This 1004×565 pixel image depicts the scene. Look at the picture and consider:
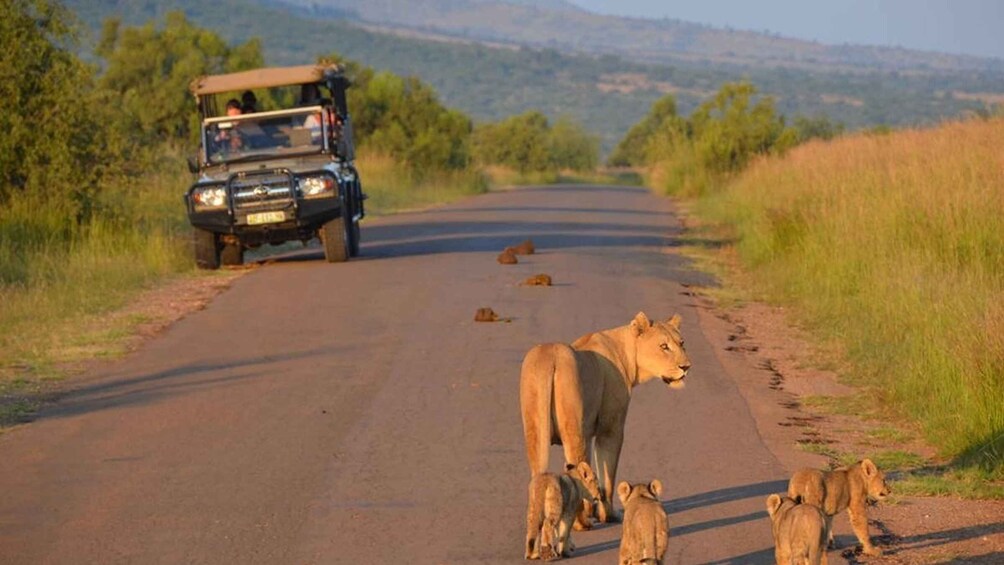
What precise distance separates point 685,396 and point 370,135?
123 ft

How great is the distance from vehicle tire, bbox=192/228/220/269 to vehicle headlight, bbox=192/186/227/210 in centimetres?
43

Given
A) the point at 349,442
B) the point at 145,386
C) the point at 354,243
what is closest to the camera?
the point at 349,442

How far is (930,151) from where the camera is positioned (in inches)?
834

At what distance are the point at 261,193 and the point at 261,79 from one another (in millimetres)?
2297

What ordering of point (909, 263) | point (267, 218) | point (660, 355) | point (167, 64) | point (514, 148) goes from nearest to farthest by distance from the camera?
point (660, 355), point (909, 263), point (267, 218), point (167, 64), point (514, 148)

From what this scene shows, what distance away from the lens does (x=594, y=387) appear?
761 cm

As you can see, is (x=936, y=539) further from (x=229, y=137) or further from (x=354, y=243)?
(x=229, y=137)

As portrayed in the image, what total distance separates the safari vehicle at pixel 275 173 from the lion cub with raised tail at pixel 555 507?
12641 mm

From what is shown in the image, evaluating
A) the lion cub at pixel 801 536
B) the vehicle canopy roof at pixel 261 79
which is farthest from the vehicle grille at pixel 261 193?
the lion cub at pixel 801 536

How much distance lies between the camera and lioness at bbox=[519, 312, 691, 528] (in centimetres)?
741

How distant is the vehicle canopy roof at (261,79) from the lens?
68.9 ft

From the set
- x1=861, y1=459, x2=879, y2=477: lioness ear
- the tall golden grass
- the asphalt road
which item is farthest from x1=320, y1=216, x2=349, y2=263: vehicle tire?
x1=861, y1=459, x2=879, y2=477: lioness ear

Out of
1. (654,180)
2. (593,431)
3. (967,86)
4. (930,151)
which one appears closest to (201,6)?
(967,86)

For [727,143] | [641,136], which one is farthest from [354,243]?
[641,136]
